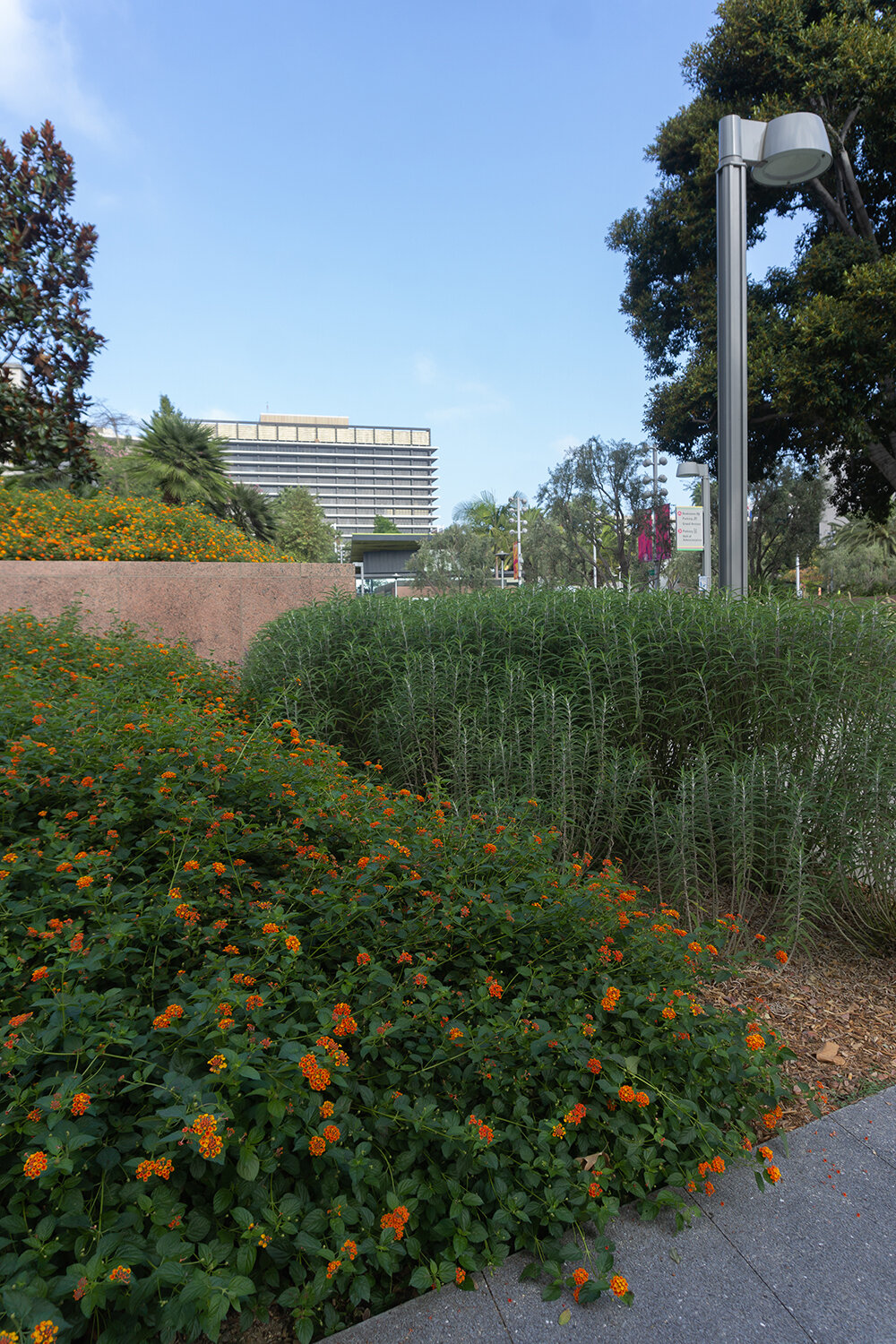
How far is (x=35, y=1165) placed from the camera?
1.40 meters

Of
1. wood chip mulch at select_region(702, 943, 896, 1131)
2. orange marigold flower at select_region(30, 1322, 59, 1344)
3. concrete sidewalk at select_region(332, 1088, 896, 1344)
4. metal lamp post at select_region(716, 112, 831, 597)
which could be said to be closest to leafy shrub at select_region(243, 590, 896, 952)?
wood chip mulch at select_region(702, 943, 896, 1131)

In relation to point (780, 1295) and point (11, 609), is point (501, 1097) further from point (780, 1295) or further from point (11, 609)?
point (11, 609)

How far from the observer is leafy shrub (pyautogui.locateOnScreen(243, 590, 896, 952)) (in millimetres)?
3330

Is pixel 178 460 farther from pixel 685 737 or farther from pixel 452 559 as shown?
pixel 452 559

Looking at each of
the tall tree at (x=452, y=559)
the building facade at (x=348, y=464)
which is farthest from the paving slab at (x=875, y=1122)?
the building facade at (x=348, y=464)

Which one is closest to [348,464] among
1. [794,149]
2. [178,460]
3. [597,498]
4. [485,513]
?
[485,513]

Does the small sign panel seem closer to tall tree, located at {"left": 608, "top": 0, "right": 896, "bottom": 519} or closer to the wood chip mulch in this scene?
tall tree, located at {"left": 608, "top": 0, "right": 896, "bottom": 519}

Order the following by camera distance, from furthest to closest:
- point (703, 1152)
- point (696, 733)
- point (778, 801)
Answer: point (696, 733) → point (778, 801) → point (703, 1152)

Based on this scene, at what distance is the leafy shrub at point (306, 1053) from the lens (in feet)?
4.97

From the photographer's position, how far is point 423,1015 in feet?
6.72

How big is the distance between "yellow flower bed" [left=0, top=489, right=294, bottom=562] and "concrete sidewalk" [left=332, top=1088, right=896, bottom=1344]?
787 centimetres

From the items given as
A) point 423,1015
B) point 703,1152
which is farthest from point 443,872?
point 703,1152

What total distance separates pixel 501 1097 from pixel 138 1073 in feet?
2.93

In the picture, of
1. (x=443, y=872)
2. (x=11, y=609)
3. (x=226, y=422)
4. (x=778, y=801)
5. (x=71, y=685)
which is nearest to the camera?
(x=443, y=872)
